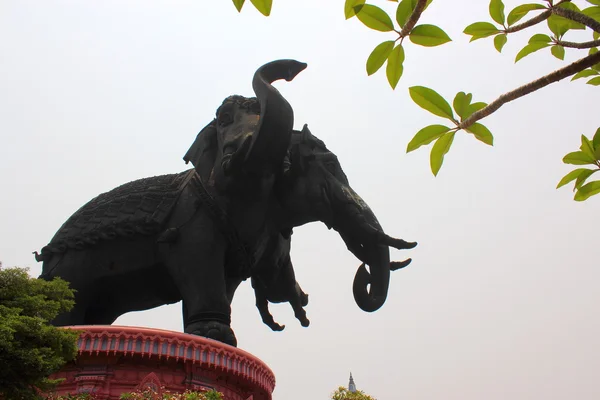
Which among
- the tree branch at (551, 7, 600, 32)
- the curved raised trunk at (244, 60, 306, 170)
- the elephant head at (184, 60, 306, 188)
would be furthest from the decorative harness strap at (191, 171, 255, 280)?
the tree branch at (551, 7, 600, 32)

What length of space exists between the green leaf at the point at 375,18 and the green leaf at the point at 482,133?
1.29 ft

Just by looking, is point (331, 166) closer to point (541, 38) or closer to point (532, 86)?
point (541, 38)

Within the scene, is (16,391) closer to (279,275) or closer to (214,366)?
(214,366)

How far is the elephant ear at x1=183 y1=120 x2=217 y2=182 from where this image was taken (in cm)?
608

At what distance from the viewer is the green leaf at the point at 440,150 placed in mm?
1849

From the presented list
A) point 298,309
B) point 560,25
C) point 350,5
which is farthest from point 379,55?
point 298,309

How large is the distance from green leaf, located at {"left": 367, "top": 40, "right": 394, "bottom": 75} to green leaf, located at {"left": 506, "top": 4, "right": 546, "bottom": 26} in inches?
16.4

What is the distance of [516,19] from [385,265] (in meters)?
4.15

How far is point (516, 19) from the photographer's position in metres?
1.95

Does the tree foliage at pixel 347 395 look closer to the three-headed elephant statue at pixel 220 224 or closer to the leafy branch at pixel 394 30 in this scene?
the three-headed elephant statue at pixel 220 224

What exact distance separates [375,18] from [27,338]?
108 inches

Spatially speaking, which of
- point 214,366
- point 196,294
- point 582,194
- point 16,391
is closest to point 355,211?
point 196,294

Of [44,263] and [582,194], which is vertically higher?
[44,263]

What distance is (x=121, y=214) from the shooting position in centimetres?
573
